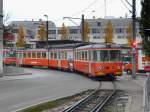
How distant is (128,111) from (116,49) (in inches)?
835

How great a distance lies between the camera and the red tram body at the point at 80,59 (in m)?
40.8

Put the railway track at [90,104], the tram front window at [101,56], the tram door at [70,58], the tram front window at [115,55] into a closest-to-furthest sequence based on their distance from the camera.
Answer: the railway track at [90,104]
the tram front window at [101,56]
the tram front window at [115,55]
the tram door at [70,58]

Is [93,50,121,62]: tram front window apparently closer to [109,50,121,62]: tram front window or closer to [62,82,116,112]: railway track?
[109,50,121,62]: tram front window

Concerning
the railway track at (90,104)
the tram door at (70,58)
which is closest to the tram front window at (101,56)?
the railway track at (90,104)

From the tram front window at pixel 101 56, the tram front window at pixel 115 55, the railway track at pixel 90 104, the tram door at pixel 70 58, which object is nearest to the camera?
the railway track at pixel 90 104

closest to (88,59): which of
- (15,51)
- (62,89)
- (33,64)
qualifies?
(62,89)

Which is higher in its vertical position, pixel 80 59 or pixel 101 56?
pixel 101 56

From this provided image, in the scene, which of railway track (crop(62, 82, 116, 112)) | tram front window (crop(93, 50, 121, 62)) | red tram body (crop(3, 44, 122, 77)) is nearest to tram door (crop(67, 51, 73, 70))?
red tram body (crop(3, 44, 122, 77))

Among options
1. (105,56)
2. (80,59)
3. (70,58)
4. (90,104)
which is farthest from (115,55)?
(90,104)

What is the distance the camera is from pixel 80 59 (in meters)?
47.5

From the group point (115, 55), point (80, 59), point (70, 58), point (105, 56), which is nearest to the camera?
point (105, 56)

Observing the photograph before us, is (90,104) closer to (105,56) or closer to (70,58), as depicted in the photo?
(105,56)

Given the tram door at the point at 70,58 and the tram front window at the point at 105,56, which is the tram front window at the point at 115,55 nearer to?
the tram front window at the point at 105,56

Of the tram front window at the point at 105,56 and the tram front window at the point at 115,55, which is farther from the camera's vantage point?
the tram front window at the point at 115,55
